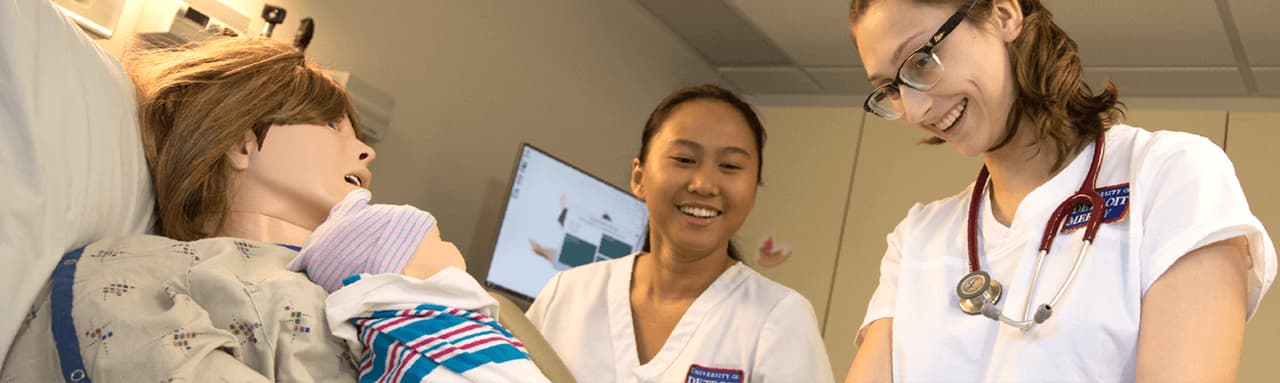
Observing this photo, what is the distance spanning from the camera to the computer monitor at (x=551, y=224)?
117 inches

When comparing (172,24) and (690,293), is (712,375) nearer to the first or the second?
(690,293)

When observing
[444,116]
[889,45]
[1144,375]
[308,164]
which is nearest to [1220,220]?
[1144,375]

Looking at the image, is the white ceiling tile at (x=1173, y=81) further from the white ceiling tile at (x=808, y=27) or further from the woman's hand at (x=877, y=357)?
the woman's hand at (x=877, y=357)

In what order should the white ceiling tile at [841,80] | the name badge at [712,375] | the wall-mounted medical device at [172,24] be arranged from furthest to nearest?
the white ceiling tile at [841,80], the wall-mounted medical device at [172,24], the name badge at [712,375]

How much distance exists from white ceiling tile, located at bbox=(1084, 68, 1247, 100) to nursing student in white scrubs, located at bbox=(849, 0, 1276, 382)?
2333mm

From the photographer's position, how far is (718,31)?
3.83 metres

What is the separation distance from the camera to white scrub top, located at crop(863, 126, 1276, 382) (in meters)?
1.05

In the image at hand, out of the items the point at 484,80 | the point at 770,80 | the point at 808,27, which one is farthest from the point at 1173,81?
the point at 484,80

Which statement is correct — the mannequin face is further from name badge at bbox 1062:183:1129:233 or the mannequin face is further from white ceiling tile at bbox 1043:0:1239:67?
white ceiling tile at bbox 1043:0:1239:67

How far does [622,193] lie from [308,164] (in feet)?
6.72

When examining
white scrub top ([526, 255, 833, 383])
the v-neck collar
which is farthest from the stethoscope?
the v-neck collar

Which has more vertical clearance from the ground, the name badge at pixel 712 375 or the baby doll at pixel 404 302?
the baby doll at pixel 404 302

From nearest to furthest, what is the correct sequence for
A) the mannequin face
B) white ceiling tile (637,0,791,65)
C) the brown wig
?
the mannequin face
the brown wig
white ceiling tile (637,0,791,65)

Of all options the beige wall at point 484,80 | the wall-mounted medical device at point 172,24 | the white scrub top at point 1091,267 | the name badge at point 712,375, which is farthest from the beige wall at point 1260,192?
the wall-mounted medical device at point 172,24
